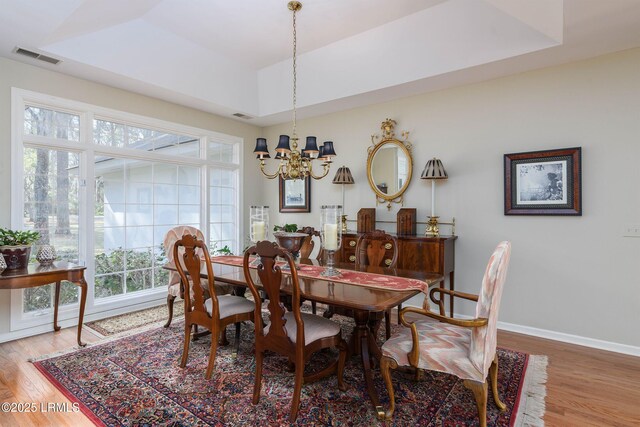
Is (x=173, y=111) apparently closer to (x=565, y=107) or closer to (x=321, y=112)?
(x=321, y=112)

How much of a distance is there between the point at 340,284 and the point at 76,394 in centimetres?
192

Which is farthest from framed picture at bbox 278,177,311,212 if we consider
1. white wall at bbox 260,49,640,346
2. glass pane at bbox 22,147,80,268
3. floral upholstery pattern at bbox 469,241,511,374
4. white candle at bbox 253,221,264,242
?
floral upholstery pattern at bbox 469,241,511,374

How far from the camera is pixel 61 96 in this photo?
354 centimetres

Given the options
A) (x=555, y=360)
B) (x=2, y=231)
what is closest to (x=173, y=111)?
(x=2, y=231)

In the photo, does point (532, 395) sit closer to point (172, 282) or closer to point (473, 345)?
point (473, 345)

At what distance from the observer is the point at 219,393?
89.9 inches

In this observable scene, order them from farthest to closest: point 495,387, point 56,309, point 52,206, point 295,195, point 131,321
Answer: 1. point 295,195
2. point 131,321
3. point 52,206
4. point 56,309
5. point 495,387

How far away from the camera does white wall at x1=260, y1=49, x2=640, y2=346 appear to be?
3029mm

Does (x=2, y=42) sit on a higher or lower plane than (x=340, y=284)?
higher

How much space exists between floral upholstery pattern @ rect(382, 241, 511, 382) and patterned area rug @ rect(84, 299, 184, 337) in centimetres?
280

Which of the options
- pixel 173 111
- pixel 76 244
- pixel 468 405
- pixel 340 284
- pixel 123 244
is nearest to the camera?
pixel 468 405

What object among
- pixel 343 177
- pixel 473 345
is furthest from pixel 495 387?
pixel 343 177

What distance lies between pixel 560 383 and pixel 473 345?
3.88 ft

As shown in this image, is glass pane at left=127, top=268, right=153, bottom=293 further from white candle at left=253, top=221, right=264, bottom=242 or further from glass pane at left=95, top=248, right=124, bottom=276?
white candle at left=253, top=221, right=264, bottom=242
